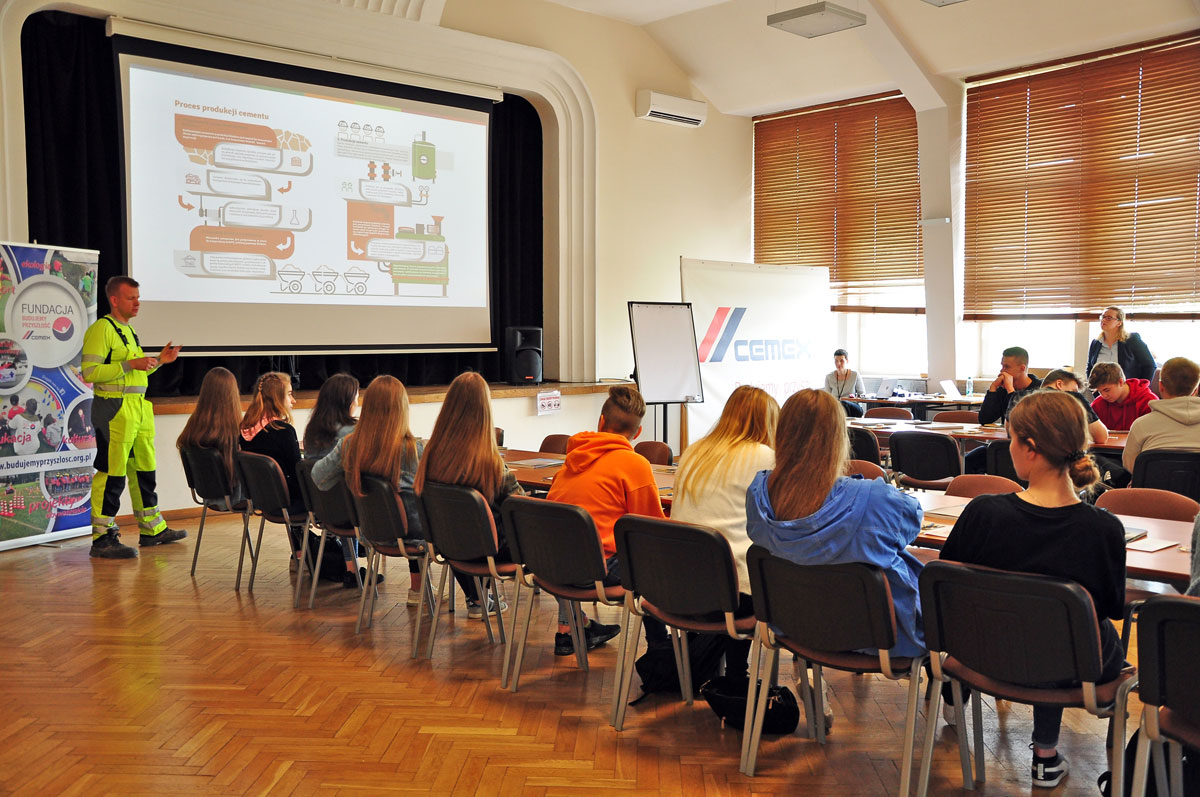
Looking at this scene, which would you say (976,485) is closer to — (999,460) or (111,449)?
(999,460)

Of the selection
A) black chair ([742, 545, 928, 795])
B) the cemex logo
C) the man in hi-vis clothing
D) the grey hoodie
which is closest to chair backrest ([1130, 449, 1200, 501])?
the grey hoodie

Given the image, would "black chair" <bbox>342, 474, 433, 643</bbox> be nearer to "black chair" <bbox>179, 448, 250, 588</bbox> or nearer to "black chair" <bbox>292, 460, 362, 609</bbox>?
"black chair" <bbox>292, 460, 362, 609</bbox>

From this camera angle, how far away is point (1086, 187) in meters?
8.75

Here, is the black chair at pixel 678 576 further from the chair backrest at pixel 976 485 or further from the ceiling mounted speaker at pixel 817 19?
the ceiling mounted speaker at pixel 817 19

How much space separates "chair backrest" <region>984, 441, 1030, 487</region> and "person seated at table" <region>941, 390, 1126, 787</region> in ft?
10.1

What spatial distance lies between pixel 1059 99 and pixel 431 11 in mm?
5589

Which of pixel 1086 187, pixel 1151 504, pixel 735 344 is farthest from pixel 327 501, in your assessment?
pixel 1086 187

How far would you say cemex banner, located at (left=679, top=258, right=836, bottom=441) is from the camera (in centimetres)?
932

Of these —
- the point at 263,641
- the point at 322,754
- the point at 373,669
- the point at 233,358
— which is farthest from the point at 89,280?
the point at 322,754

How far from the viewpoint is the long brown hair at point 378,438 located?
4375mm

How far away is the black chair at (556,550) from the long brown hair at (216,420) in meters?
2.45

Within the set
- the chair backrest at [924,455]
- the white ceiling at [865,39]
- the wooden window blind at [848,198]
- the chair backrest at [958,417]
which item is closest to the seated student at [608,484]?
the chair backrest at [924,455]

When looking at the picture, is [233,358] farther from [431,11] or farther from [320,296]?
[431,11]

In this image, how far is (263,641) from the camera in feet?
14.4
